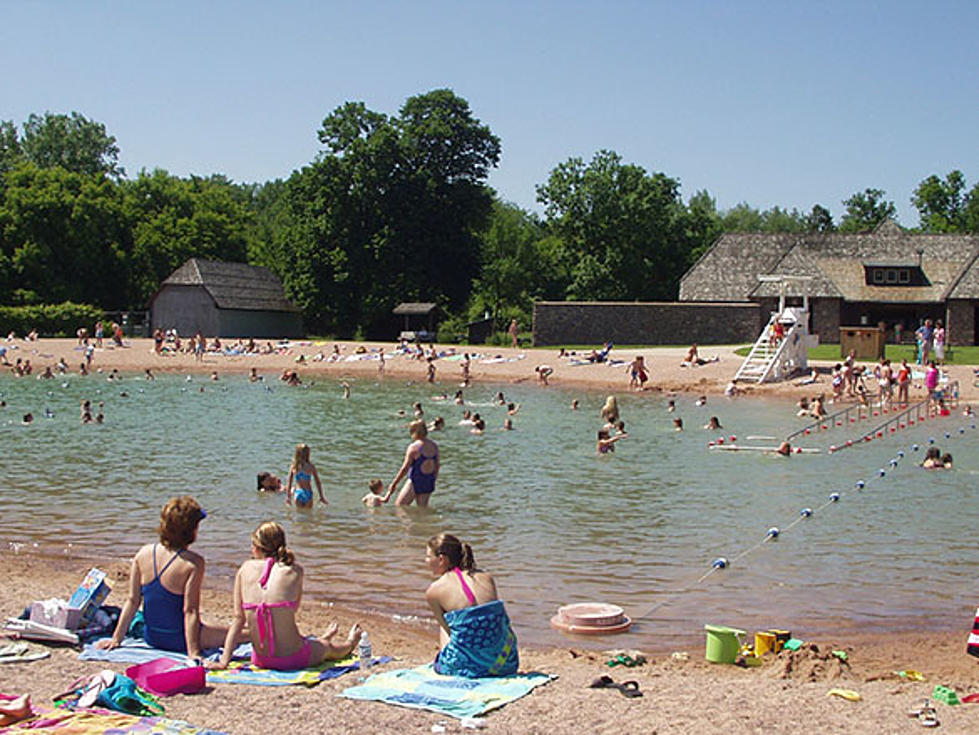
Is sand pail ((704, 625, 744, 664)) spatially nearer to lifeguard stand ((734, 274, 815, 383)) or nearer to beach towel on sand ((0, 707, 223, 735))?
beach towel on sand ((0, 707, 223, 735))

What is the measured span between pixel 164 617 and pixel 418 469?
862 centimetres

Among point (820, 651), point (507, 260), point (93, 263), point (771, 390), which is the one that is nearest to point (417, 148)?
point (507, 260)

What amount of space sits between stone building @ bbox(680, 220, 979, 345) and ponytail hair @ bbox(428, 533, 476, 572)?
47429 mm

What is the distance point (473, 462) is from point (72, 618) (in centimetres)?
1554

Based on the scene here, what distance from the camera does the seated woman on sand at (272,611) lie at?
8.67 meters

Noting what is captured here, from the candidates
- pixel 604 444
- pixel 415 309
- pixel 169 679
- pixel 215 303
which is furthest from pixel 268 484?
pixel 215 303

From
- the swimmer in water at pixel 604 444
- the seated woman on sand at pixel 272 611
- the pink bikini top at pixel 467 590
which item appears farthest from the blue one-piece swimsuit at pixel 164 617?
the swimmer in water at pixel 604 444

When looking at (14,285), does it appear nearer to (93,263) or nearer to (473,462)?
(93,263)

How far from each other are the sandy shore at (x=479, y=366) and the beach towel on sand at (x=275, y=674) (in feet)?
107

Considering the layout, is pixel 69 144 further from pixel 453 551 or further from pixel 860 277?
pixel 453 551

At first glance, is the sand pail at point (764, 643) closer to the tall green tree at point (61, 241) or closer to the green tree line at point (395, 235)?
the green tree line at point (395, 235)

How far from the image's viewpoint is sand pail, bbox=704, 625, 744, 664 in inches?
388

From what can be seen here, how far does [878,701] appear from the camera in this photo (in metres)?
8.05

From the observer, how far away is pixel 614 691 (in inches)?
323
